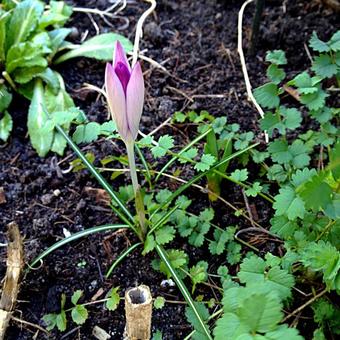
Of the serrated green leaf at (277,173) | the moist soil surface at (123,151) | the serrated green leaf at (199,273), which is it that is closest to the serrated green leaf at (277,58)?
the serrated green leaf at (277,173)

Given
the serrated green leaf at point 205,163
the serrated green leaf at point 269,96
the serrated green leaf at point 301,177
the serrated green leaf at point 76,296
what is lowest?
the serrated green leaf at point 76,296

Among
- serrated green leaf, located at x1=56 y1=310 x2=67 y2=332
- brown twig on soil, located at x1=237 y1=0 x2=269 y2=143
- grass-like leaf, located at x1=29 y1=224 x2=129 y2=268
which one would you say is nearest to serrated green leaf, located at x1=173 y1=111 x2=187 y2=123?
brown twig on soil, located at x1=237 y1=0 x2=269 y2=143

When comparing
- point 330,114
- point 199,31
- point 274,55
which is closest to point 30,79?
point 199,31

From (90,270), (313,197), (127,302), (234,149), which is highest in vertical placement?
(313,197)

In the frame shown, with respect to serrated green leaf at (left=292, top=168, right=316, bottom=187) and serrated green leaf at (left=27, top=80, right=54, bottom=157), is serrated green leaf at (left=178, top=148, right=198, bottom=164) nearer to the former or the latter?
serrated green leaf at (left=292, top=168, right=316, bottom=187)

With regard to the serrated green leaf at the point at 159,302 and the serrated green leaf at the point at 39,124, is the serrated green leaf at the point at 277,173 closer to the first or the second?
the serrated green leaf at the point at 159,302

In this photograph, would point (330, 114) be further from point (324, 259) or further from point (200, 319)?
point (200, 319)
